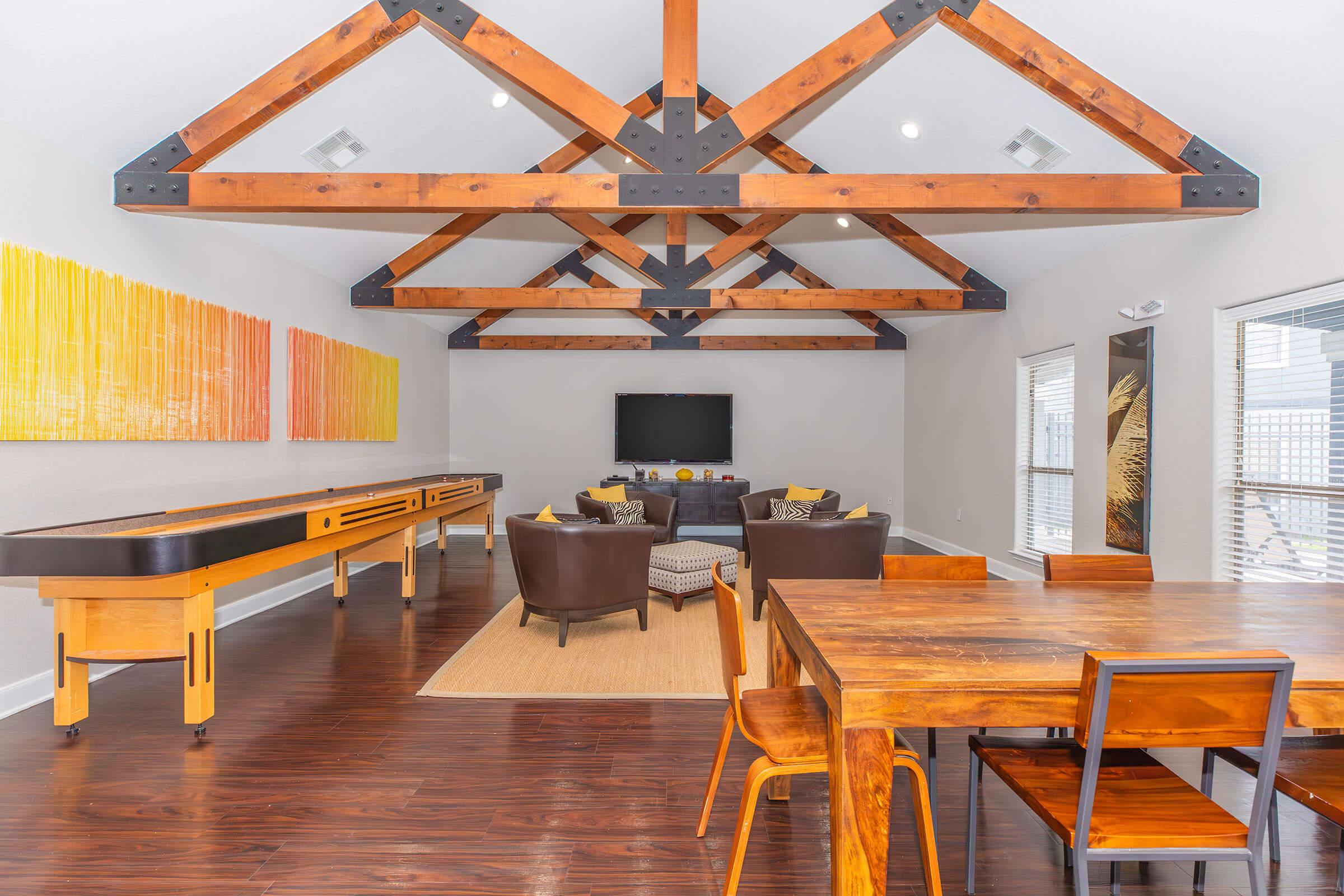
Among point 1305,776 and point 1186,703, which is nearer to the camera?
point 1186,703

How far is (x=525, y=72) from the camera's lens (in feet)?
11.5

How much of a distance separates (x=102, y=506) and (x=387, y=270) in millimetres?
3229

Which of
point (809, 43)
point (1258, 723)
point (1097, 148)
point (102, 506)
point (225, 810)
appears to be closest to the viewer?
point (1258, 723)

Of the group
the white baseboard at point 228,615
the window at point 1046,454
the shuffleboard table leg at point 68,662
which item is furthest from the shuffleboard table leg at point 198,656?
the window at point 1046,454

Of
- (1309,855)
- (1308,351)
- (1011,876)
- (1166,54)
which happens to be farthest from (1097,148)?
(1011,876)

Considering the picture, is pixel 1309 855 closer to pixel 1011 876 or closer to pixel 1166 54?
pixel 1011 876

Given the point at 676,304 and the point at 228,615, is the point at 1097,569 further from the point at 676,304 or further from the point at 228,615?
the point at 228,615

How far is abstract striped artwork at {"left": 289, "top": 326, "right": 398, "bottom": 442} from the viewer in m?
A: 5.15

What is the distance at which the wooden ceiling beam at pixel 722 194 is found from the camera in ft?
11.4

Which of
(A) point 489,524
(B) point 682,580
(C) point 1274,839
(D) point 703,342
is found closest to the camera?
(C) point 1274,839

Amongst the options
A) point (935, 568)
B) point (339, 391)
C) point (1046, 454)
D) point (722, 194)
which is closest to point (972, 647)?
point (935, 568)

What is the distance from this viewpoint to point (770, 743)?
1794mm

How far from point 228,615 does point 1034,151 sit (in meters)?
5.71

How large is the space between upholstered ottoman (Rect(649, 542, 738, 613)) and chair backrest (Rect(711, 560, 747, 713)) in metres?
2.82
